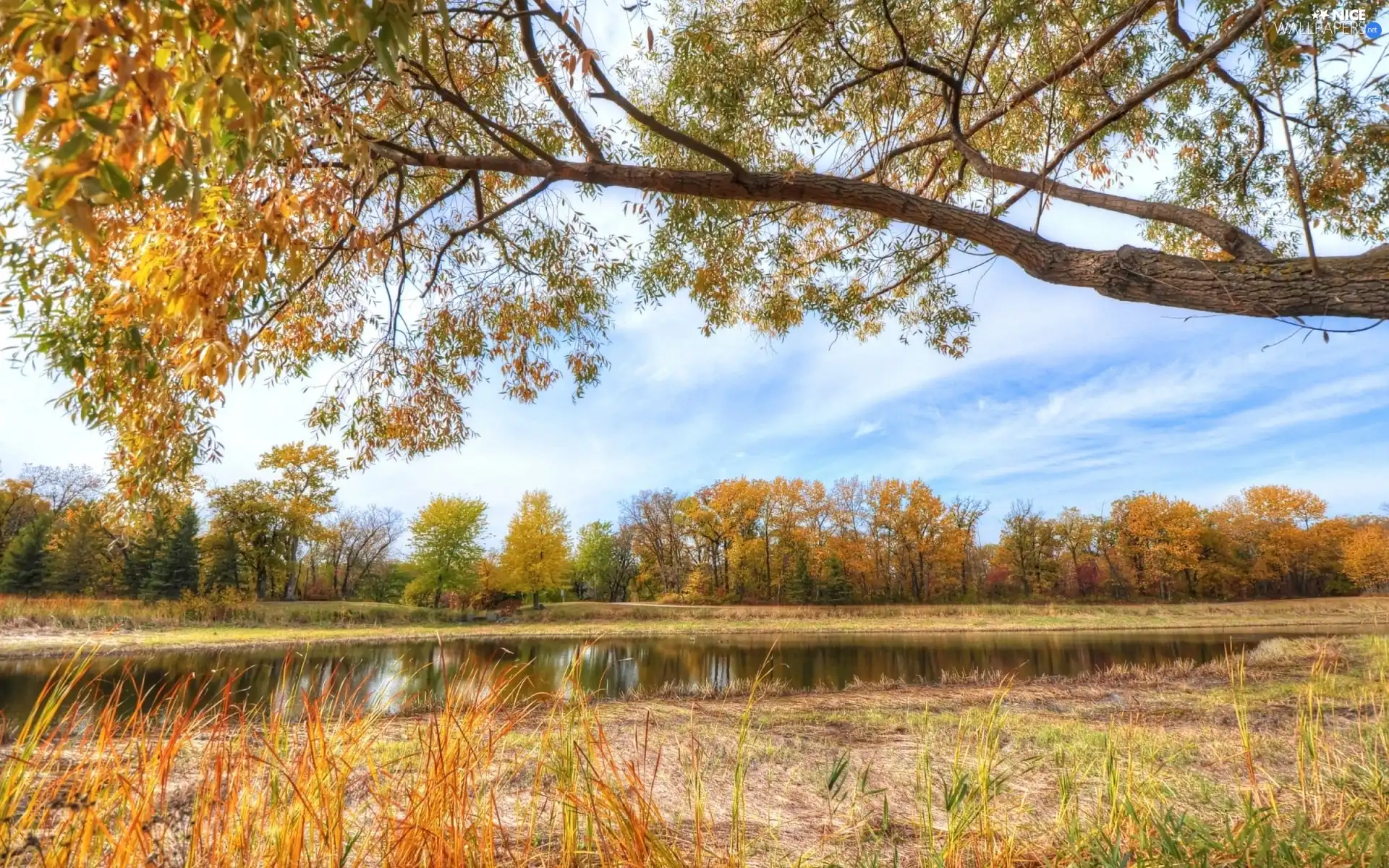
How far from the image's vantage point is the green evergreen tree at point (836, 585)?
36.2 m

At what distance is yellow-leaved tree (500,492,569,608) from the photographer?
30.8 meters

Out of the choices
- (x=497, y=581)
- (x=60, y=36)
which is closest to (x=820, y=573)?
(x=497, y=581)

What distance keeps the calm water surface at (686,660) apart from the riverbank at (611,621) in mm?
1398

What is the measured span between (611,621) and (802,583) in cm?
1316

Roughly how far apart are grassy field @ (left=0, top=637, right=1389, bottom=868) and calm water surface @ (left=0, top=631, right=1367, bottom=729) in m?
4.24

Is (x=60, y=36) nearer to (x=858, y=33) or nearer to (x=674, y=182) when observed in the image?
(x=674, y=182)

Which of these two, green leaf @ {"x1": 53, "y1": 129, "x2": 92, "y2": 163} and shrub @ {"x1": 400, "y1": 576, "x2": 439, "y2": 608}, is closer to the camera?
green leaf @ {"x1": 53, "y1": 129, "x2": 92, "y2": 163}

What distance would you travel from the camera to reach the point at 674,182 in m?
3.65

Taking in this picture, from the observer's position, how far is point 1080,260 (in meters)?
3.21

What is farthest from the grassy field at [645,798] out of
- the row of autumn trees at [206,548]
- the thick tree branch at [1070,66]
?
the row of autumn trees at [206,548]

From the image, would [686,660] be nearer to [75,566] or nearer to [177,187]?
[177,187]

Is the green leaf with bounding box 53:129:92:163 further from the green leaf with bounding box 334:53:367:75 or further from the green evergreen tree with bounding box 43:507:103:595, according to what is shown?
the green evergreen tree with bounding box 43:507:103:595

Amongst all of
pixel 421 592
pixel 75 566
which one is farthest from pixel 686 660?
pixel 75 566

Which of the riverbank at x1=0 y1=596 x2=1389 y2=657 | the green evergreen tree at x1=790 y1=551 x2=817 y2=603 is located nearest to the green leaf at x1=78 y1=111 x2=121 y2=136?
the riverbank at x1=0 y1=596 x2=1389 y2=657
